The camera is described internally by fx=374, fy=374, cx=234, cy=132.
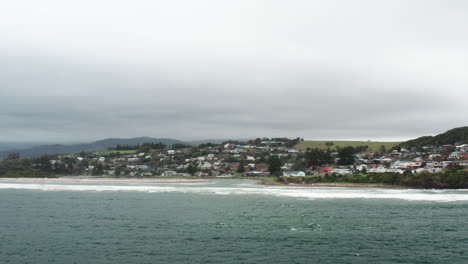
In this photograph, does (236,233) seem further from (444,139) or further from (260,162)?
(444,139)

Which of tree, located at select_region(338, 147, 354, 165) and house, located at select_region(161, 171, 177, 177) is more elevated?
tree, located at select_region(338, 147, 354, 165)

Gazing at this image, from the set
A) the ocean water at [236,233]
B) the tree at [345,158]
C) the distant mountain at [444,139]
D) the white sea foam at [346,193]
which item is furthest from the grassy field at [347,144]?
the ocean water at [236,233]

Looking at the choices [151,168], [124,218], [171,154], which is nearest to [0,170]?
[151,168]

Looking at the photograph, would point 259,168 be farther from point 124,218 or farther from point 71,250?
point 71,250

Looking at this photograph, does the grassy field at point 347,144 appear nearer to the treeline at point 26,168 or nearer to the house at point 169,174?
the house at point 169,174

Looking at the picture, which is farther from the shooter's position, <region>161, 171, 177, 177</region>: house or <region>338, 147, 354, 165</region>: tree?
<region>161, 171, 177, 177</region>: house

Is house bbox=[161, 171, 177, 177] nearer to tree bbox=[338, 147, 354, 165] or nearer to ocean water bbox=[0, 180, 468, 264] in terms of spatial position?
tree bbox=[338, 147, 354, 165]

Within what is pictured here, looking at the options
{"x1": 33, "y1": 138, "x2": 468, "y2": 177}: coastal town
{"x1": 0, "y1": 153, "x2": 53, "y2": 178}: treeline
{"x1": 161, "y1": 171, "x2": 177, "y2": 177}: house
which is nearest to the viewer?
{"x1": 33, "y1": 138, "x2": 468, "y2": 177}: coastal town

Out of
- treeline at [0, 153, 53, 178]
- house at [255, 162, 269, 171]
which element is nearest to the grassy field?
house at [255, 162, 269, 171]
